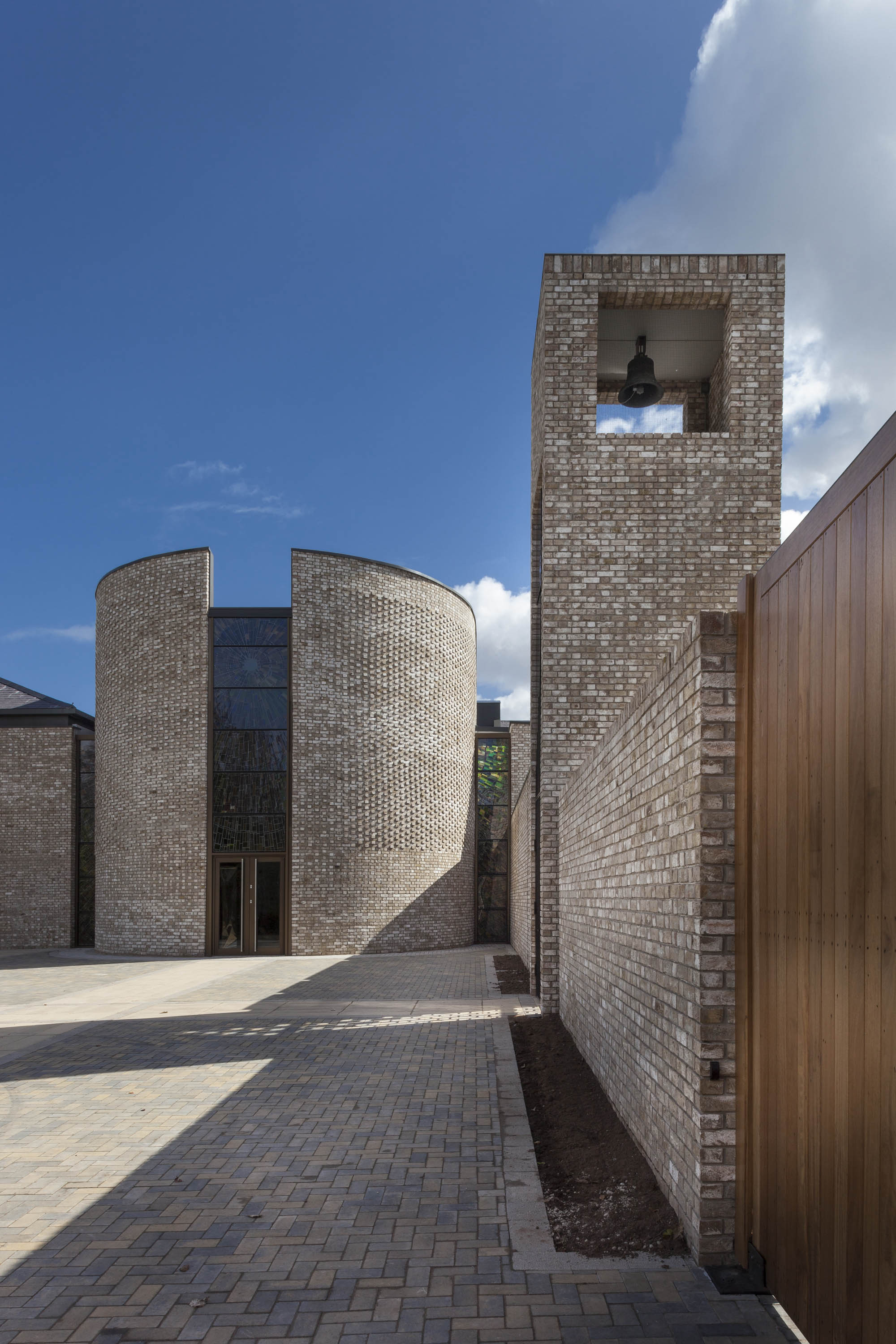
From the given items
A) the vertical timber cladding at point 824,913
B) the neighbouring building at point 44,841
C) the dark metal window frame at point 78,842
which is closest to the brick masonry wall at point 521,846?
the vertical timber cladding at point 824,913

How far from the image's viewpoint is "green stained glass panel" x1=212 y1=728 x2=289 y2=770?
21.3m

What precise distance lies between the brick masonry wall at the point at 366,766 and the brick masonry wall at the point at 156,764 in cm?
240

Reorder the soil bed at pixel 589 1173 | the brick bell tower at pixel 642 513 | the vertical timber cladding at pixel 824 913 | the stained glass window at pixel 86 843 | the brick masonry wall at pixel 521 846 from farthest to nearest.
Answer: the stained glass window at pixel 86 843 → the brick masonry wall at pixel 521 846 → the brick bell tower at pixel 642 513 → the soil bed at pixel 589 1173 → the vertical timber cladding at pixel 824 913

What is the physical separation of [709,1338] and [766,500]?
28.7 ft

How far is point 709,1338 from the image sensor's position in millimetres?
3123

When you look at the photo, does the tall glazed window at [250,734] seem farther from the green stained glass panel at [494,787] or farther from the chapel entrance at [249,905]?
the green stained glass panel at [494,787]

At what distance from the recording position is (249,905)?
68.7 ft

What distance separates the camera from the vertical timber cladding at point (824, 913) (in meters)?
2.36

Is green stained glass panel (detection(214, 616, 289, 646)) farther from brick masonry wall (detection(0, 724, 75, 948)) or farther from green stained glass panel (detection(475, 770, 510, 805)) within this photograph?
green stained glass panel (detection(475, 770, 510, 805))

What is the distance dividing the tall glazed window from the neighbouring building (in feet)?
17.9

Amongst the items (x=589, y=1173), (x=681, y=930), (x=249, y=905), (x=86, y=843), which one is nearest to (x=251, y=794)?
(x=249, y=905)

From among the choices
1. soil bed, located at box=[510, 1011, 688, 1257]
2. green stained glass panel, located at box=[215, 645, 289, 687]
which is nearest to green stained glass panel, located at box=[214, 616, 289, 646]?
green stained glass panel, located at box=[215, 645, 289, 687]

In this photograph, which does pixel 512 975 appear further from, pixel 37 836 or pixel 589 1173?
pixel 37 836

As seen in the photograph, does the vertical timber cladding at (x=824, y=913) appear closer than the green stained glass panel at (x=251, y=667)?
Yes
